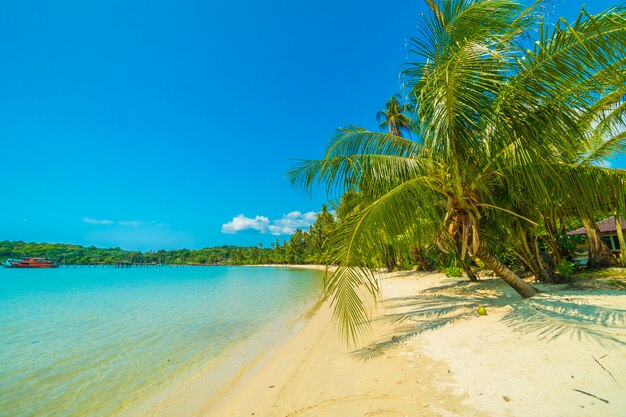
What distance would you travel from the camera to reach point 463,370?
10.4 ft

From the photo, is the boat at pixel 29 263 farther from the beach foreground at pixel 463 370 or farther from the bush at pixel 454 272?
the beach foreground at pixel 463 370

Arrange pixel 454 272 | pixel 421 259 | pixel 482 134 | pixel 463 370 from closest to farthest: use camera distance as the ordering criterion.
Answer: pixel 463 370 → pixel 482 134 → pixel 454 272 → pixel 421 259

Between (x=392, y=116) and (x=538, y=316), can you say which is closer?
(x=538, y=316)

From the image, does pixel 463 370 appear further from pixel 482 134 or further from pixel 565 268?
pixel 565 268

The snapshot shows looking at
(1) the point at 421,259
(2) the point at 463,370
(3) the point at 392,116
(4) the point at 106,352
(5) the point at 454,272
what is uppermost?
(3) the point at 392,116

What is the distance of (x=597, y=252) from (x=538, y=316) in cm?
691

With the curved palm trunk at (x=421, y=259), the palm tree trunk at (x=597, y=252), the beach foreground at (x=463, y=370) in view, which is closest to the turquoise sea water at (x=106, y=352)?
the beach foreground at (x=463, y=370)

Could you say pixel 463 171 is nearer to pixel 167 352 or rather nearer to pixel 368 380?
pixel 368 380

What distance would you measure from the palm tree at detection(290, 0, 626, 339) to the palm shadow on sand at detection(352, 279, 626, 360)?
775 millimetres

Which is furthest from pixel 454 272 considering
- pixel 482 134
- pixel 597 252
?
pixel 482 134

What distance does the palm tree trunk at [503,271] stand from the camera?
5332mm

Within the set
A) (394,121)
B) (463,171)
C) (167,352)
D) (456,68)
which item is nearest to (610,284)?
(463,171)

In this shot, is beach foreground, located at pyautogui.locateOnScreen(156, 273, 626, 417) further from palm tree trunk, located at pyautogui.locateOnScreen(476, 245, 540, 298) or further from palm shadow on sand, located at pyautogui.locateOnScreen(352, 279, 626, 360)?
palm tree trunk, located at pyautogui.locateOnScreen(476, 245, 540, 298)

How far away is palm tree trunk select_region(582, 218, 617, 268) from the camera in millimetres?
8820
